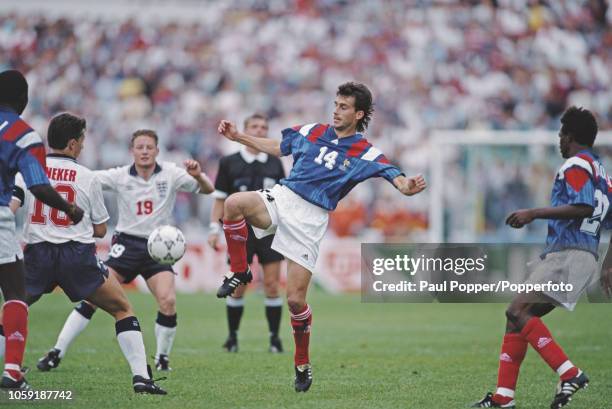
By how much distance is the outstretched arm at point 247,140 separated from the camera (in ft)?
28.6

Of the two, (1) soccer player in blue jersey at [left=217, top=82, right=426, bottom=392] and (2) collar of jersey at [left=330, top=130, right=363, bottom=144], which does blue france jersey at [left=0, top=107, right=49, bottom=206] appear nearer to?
(1) soccer player in blue jersey at [left=217, top=82, right=426, bottom=392]

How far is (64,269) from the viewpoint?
805 cm

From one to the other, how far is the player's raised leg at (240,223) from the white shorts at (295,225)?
78 mm

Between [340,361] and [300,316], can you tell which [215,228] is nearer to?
[340,361]

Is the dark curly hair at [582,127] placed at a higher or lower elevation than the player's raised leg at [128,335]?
higher

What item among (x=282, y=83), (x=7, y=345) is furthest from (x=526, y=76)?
(x=7, y=345)

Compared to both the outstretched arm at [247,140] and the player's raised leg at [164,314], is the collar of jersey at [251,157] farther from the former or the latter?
the outstretched arm at [247,140]

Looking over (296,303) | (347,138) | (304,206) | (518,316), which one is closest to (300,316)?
(296,303)

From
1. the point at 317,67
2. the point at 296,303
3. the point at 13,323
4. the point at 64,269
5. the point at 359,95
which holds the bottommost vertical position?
the point at 13,323

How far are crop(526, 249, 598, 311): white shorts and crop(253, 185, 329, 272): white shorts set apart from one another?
1.89 metres

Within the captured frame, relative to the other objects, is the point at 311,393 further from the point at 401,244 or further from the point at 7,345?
the point at 401,244

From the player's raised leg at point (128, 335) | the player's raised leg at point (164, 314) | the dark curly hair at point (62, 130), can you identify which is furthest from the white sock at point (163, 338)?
the dark curly hair at point (62, 130)

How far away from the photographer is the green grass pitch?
26.9 feet

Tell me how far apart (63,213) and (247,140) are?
5.83 feet
